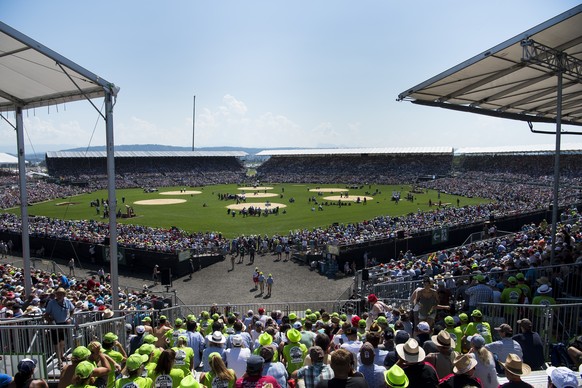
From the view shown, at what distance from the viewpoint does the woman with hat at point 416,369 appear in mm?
4105

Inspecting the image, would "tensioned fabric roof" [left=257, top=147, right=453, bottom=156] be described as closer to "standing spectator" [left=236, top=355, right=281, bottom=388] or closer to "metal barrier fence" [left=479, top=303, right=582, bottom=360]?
"metal barrier fence" [left=479, top=303, right=582, bottom=360]

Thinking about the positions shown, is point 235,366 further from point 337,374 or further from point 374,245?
point 374,245

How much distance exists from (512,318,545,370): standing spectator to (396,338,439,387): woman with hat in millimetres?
3160

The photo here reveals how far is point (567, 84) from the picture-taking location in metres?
14.4

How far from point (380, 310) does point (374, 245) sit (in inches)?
560

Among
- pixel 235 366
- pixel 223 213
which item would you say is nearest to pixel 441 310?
pixel 235 366

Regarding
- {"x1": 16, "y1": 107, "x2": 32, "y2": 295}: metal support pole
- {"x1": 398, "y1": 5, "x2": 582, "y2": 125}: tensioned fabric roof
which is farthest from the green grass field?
{"x1": 16, "y1": 107, "x2": 32, "y2": 295}: metal support pole

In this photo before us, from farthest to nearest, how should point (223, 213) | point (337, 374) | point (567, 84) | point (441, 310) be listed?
point (223, 213) < point (567, 84) < point (441, 310) < point (337, 374)

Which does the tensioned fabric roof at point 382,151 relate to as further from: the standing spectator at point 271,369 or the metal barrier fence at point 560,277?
the standing spectator at point 271,369

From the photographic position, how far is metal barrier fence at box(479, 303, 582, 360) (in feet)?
25.6

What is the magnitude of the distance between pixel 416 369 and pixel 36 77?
10.6 m

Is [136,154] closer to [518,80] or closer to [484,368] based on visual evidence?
[518,80]

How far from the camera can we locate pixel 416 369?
13.7 ft

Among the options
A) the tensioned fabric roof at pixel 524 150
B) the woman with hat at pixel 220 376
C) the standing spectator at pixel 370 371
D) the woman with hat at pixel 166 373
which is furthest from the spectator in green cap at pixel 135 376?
the tensioned fabric roof at pixel 524 150
